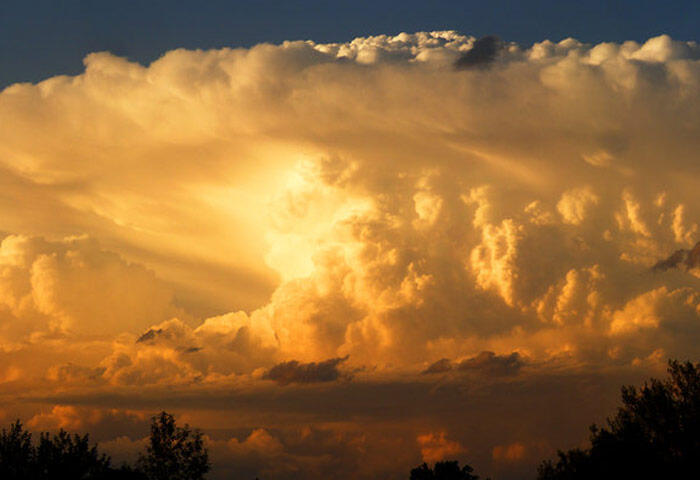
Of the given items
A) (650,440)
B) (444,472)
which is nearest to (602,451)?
(650,440)

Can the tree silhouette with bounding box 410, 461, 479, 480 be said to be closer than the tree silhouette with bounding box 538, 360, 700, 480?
No

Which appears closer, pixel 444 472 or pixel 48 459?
pixel 48 459

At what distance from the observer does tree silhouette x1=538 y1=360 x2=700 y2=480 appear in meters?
81.3

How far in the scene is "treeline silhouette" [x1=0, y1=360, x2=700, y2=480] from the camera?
3130 inches

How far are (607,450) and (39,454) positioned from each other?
200 feet

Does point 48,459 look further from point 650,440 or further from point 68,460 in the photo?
point 650,440

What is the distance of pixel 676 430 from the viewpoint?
3420 inches

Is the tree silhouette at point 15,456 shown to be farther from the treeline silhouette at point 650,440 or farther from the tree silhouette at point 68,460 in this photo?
the treeline silhouette at point 650,440

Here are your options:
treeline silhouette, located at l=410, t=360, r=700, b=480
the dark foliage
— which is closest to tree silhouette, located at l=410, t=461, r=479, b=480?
treeline silhouette, located at l=410, t=360, r=700, b=480

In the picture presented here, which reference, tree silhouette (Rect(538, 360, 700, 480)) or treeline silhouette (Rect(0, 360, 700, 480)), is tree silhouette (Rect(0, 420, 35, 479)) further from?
tree silhouette (Rect(538, 360, 700, 480))

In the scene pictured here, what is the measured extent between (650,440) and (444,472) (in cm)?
5370

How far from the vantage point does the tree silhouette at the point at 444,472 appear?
134625 mm

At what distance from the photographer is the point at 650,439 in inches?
3472

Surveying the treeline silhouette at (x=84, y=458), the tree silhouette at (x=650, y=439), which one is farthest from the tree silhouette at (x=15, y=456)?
the tree silhouette at (x=650, y=439)
